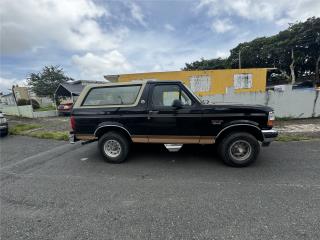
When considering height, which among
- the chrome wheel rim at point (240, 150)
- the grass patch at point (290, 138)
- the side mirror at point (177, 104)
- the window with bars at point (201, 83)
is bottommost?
the grass patch at point (290, 138)

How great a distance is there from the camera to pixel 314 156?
15.9 feet

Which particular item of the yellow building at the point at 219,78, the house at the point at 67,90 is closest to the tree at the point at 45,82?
the house at the point at 67,90

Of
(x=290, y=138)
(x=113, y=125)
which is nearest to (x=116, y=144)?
(x=113, y=125)

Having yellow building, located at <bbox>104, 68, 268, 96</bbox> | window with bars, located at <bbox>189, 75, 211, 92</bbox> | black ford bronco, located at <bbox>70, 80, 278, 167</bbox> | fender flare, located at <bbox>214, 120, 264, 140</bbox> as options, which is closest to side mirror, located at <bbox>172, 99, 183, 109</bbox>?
black ford bronco, located at <bbox>70, 80, 278, 167</bbox>

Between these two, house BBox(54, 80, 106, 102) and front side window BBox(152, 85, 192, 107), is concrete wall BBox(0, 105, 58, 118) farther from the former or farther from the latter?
front side window BBox(152, 85, 192, 107)

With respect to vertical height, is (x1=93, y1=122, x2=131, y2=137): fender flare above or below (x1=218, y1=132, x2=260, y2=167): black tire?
above

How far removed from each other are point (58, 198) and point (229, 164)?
3481 mm

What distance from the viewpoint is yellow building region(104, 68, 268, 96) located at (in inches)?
479

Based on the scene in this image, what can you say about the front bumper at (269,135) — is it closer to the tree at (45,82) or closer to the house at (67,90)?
the house at (67,90)

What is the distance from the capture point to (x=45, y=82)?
88.7 ft

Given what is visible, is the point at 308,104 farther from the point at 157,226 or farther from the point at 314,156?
the point at 157,226

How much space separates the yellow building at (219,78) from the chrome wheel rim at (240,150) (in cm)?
813

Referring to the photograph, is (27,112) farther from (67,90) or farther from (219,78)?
(219,78)

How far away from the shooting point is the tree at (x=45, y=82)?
1052 inches
